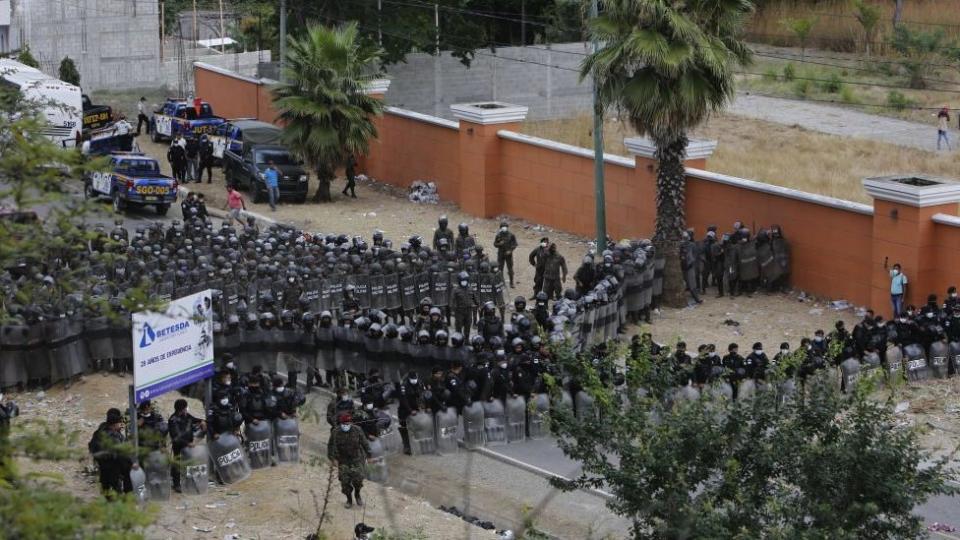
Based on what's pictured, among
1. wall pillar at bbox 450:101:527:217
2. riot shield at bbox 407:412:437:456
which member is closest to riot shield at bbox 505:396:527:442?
riot shield at bbox 407:412:437:456

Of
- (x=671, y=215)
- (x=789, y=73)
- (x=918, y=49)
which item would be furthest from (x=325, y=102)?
(x=918, y=49)

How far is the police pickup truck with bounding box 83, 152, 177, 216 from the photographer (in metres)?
33.0

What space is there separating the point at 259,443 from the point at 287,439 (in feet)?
1.16

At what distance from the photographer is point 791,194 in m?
28.3

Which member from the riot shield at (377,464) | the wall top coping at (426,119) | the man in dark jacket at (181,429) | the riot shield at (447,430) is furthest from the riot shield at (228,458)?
the wall top coping at (426,119)

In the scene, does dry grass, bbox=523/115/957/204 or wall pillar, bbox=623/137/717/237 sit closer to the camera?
wall pillar, bbox=623/137/717/237

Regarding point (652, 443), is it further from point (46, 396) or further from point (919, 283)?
point (919, 283)

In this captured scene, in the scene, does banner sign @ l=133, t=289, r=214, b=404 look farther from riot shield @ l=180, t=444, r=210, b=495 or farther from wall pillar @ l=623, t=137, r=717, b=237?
wall pillar @ l=623, t=137, r=717, b=237

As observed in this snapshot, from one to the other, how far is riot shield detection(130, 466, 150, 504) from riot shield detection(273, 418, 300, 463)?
1983 mm

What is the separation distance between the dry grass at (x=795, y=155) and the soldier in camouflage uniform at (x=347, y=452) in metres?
19.0

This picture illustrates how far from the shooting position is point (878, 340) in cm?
2180

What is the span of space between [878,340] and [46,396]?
11.4 meters

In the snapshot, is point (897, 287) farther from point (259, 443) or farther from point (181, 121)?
point (181, 121)

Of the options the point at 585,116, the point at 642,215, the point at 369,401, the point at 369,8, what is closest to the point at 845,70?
the point at 585,116
